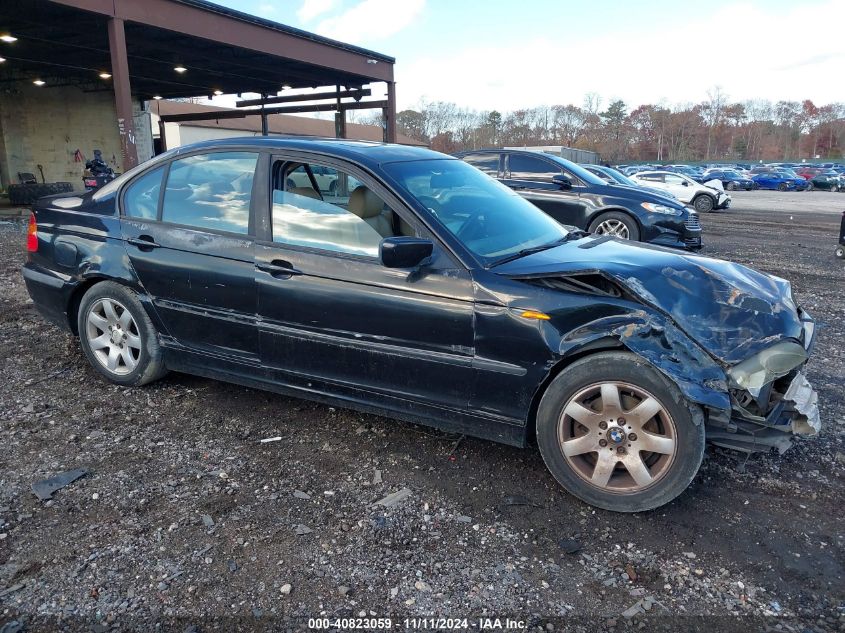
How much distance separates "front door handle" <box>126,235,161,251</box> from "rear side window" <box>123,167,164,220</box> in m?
0.15

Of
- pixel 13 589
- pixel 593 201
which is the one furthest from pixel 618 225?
pixel 13 589

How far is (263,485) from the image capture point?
310 cm

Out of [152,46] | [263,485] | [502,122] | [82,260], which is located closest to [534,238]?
[263,485]

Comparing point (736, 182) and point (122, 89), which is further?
point (736, 182)

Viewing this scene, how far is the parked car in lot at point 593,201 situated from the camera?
9.41 meters

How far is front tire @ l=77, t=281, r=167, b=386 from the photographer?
405 centimetres

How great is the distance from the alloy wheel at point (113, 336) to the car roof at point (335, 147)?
1.17 meters

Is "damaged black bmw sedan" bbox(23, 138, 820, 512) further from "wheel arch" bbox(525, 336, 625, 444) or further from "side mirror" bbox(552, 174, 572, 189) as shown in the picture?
"side mirror" bbox(552, 174, 572, 189)

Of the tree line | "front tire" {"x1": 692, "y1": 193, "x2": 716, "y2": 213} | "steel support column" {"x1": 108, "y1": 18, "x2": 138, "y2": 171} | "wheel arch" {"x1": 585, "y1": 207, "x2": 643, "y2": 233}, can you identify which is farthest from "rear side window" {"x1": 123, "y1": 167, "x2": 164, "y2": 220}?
the tree line

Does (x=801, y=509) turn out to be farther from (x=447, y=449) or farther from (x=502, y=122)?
(x=502, y=122)

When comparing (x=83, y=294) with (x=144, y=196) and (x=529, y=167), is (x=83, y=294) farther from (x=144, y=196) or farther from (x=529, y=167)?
(x=529, y=167)

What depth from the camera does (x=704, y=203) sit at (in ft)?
70.7

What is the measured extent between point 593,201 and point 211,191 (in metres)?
7.18

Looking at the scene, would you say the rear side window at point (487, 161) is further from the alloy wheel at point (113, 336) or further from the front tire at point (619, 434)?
the front tire at point (619, 434)
